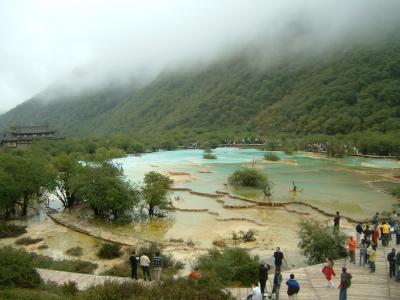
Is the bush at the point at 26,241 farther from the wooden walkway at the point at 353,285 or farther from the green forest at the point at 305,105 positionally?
the green forest at the point at 305,105

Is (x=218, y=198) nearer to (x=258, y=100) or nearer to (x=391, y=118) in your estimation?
(x=391, y=118)

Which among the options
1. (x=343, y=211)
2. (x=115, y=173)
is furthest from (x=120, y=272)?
(x=343, y=211)

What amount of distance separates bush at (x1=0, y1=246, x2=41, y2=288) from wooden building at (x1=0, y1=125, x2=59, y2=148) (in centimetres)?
9168

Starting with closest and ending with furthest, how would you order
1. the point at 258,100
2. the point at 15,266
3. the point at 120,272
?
1. the point at 15,266
2. the point at 120,272
3. the point at 258,100

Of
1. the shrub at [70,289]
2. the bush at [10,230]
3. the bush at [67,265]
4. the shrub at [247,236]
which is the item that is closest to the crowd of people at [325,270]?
the shrub at [70,289]

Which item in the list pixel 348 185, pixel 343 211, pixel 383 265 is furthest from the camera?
pixel 348 185

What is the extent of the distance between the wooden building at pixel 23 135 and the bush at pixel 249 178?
2795 inches

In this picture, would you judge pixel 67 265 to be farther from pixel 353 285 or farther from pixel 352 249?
pixel 352 249

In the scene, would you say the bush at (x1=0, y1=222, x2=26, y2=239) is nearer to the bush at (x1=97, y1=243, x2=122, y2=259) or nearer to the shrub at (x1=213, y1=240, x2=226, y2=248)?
the bush at (x1=97, y1=243, x2=122, y2=259)

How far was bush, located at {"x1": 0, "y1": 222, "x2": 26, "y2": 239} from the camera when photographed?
28.1 metres

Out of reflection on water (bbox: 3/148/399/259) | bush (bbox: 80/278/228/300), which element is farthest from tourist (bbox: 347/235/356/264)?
bush (bbox: 80/278/228/300)

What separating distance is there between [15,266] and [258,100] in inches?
6138

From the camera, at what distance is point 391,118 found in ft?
337

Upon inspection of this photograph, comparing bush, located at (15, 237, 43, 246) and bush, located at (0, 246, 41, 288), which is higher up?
bush, located at (0, 246, 41, 288)
